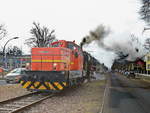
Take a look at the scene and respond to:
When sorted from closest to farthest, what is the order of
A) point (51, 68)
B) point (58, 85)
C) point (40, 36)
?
point (58, 85)
point (51, 68)
point (40, 36)

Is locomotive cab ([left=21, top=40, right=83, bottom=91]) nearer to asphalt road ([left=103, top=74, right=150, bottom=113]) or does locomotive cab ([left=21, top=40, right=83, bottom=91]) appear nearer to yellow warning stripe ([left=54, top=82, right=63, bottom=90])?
yellow warning stripe ([left=54, top=82, right=63, bottom=90])

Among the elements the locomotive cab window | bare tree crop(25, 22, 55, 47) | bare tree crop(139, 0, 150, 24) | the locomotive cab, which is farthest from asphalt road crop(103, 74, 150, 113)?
bare tree crop(25, 22, 55, 47)

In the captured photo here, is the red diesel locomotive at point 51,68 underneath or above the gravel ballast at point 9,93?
above

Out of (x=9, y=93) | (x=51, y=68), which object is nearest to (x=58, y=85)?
(x=51, y=68)

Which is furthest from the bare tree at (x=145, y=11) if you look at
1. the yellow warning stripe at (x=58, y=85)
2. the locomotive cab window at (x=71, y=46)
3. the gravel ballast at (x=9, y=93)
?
the gravel ballast at (x=9, y=93)

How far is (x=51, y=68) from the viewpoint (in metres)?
12.0

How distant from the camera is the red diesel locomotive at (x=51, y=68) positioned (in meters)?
11.1

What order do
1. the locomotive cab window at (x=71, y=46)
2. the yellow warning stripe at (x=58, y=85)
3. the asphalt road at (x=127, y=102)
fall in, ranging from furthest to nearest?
the locomotive cab window at (x=71, y=46) → the yellow warning stripe at (x=58, y=85) → the asphalt road at (x=127, y=102)

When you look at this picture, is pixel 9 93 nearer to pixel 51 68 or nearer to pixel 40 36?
pixel 51 68

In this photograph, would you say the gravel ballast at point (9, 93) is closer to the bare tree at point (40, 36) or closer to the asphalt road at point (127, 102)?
the asphalt road at point (127, 102)

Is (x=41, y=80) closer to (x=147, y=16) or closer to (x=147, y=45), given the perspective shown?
(x=147, y=16)

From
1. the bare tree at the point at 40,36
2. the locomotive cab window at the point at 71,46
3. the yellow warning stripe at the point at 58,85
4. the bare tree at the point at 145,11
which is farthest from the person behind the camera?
the bare tree at the point at 40,36

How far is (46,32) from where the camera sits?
163 feet

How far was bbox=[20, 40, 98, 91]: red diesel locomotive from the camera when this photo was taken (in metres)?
11.1
